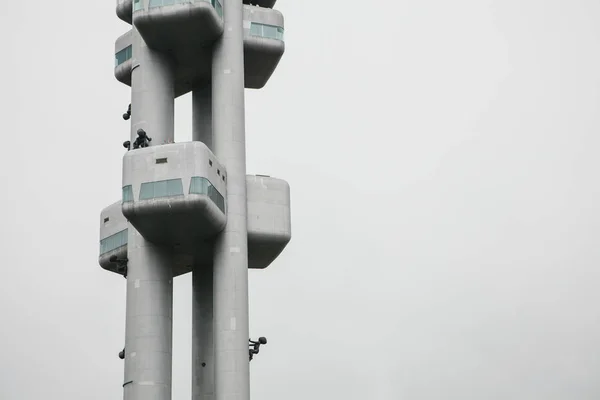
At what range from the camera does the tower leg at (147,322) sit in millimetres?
62281

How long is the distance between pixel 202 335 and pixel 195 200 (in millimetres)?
13274

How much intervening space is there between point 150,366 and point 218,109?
17239 millimetres

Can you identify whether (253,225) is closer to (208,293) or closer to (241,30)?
(208,293)

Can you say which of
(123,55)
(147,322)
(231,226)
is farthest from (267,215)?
(123,55)

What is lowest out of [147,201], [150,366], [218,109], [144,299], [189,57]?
[150,366]

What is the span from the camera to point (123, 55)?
237 feet

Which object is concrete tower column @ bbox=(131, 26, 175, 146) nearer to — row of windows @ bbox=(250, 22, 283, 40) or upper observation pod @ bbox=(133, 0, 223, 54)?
upper observation pod @ bbox=(133, 0, 223, 54)

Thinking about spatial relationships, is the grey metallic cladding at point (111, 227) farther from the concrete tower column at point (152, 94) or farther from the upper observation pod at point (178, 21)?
the upper observation pod at point (178, 21)

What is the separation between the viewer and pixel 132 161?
62.5 metres

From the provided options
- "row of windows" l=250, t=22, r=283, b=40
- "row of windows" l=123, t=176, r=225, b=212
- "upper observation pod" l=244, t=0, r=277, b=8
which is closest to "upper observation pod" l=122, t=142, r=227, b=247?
"row of windows" l=123, t=176, r=225, b=212

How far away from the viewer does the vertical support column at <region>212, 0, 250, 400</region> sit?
206ft

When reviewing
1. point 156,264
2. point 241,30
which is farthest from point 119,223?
point 241,30

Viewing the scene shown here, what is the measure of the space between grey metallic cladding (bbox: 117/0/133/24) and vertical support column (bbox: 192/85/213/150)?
7.14m

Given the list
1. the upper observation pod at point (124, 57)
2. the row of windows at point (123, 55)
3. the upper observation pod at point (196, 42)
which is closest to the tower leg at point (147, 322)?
the upper observation pod at point (124, 57)
